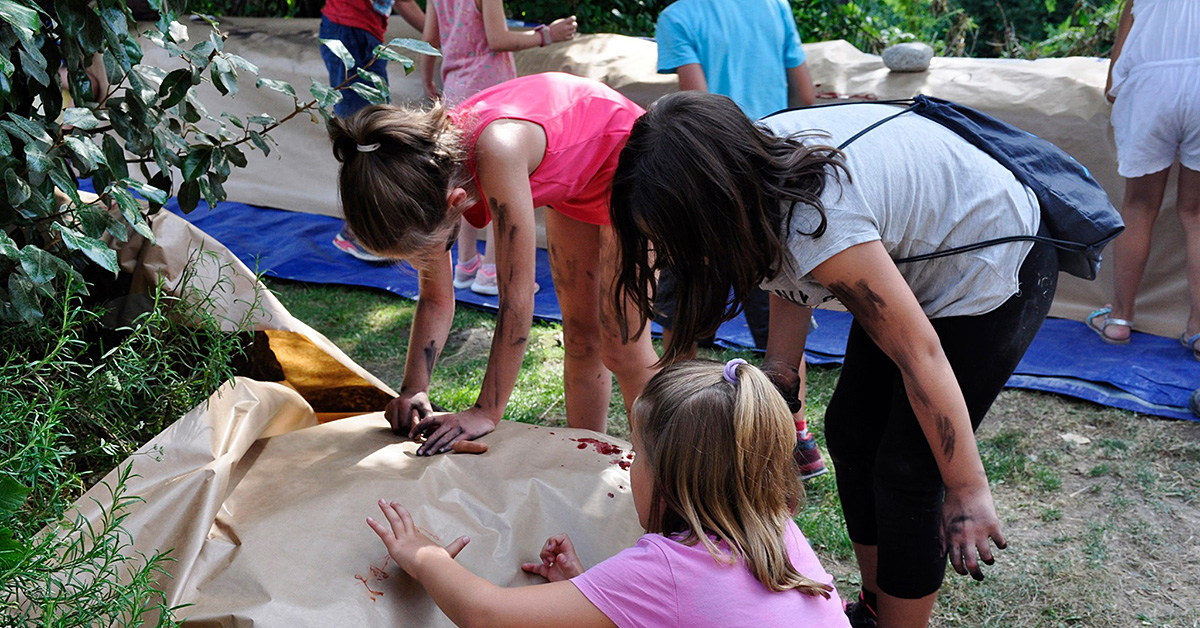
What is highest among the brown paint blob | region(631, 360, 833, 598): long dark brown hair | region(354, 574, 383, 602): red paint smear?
region(631, 360, 833, 598): long dark brown hair

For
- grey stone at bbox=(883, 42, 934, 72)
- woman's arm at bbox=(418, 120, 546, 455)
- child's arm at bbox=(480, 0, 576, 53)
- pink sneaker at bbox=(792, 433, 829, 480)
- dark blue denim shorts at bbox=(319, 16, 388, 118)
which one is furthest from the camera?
dark blue denim shorts at bbox=(319, 16, 388, 118)

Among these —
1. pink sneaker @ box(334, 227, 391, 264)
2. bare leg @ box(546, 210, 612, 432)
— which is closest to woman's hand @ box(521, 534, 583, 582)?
bare leg @ box(546, 210, 612, 432)

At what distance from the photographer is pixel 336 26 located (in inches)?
176

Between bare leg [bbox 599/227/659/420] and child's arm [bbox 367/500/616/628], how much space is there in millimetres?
798

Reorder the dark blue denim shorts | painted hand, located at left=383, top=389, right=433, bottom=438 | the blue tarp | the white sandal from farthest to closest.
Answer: the dark blue denim shorts → the white sandal → the blue tarp → painted hand, located at left=383, top=389, right=433, bottom=438

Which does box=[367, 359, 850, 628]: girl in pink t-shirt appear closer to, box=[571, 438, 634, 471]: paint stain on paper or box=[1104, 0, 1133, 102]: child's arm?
box=[571, 438, 634, 471]: paint stain on paper

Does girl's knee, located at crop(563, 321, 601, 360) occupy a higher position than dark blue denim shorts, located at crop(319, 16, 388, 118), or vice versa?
dark blue denim shorts, located at crop(319, 16, 388, 118)

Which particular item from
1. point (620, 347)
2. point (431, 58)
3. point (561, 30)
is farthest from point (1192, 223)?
point (431, 58)

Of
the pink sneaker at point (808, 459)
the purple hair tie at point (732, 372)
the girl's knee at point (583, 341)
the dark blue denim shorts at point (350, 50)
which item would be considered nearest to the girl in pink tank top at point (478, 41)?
the dark blue denim shorts at point (350, 50)

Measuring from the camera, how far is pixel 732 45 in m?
3.27

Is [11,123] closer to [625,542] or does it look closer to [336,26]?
[625,542]

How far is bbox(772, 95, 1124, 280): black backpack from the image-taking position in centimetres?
160

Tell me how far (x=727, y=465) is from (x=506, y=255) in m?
0.69

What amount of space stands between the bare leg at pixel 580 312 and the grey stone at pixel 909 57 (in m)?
2.22
